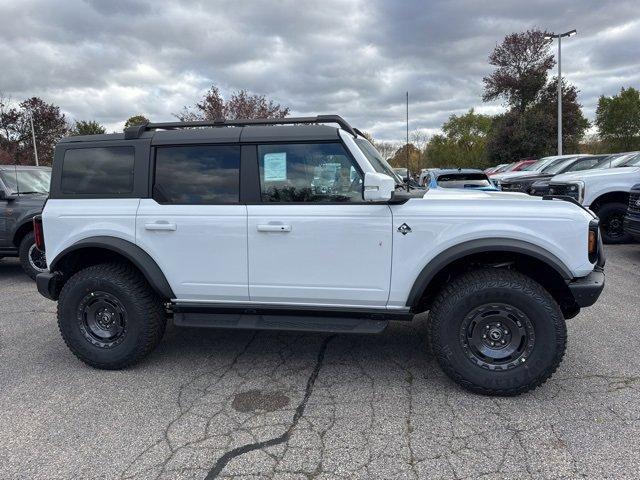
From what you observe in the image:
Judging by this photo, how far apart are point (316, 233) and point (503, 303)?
136 centimetres

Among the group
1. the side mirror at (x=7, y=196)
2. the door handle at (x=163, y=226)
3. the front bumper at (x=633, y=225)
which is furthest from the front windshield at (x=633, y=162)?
the side mirror at (x=7, y=196)

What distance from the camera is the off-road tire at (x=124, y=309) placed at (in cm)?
363

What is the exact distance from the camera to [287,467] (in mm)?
2516

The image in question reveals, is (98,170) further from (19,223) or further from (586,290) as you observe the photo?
(19,223)

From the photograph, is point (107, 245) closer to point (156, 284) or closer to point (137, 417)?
point (156, 284)

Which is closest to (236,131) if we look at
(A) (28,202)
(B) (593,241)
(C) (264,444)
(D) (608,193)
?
(C) (264,444)

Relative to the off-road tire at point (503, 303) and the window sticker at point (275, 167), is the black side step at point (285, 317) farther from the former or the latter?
the window sticker at point (275, 167)

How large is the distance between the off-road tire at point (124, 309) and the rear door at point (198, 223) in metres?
0.28

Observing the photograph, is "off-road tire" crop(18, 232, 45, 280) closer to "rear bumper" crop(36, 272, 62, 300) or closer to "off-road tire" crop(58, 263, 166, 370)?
"rear bumper" crop(36, 272, 62, 300)

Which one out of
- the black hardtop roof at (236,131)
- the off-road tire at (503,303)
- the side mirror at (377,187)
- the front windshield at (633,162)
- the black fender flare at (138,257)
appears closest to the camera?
the side mirror at (377,187)

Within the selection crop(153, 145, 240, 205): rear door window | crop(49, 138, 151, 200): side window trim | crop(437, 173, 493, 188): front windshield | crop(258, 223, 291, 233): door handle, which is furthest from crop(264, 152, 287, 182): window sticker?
crop(437, 173, 493, 188): front windshield

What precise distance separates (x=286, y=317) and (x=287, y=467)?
46.8 inches

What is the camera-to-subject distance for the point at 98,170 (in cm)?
373

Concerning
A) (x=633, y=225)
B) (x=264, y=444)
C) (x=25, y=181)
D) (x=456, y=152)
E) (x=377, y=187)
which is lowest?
(x=264, y=444)
